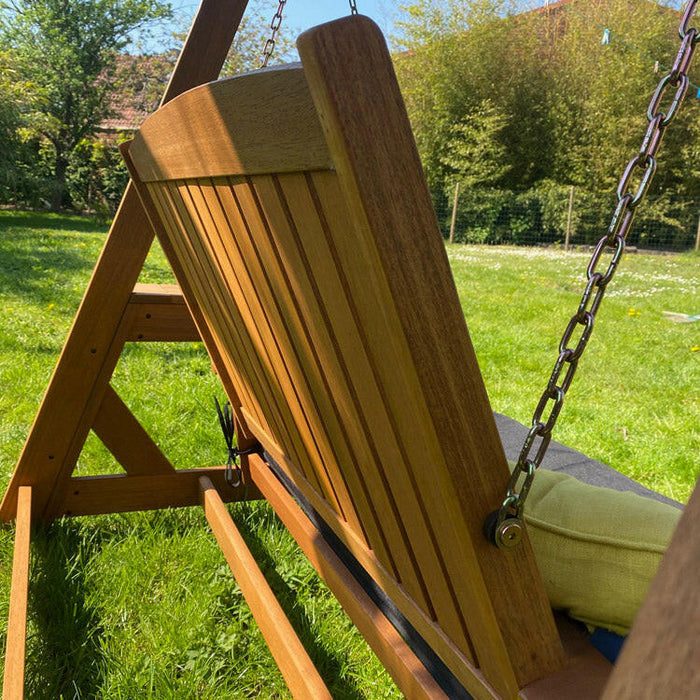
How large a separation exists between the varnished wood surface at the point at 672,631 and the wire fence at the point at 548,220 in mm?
16160

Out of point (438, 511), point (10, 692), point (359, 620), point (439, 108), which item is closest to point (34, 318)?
point (10, 692)

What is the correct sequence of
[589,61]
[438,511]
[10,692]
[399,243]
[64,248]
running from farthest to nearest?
[589,61], [64,248], [10,692], [438,511], [399,243]

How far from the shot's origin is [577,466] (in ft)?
7.71

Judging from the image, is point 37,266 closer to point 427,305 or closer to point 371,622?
point 371,622

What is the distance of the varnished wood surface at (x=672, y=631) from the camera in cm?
26

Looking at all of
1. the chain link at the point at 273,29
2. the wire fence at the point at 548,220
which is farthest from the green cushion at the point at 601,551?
the wire fence at the point at 548,220

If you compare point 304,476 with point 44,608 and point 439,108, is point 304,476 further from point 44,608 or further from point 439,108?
point 439,108

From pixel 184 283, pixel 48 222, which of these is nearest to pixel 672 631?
pixel 184 283

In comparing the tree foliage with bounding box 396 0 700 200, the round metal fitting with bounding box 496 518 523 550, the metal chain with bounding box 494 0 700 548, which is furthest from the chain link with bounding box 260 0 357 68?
the tree foliage with bounding box 396 0 700 200

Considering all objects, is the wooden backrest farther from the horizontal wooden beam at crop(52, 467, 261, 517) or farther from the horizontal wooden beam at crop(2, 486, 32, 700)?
the horizontal wooden beam at crop(52, 467, 261, 517)

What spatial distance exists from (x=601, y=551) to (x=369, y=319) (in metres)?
0.53

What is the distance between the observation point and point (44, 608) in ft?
7.20

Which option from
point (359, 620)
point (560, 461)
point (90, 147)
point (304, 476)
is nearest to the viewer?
point (359, 620)

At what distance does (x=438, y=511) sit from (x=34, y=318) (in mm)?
5424
